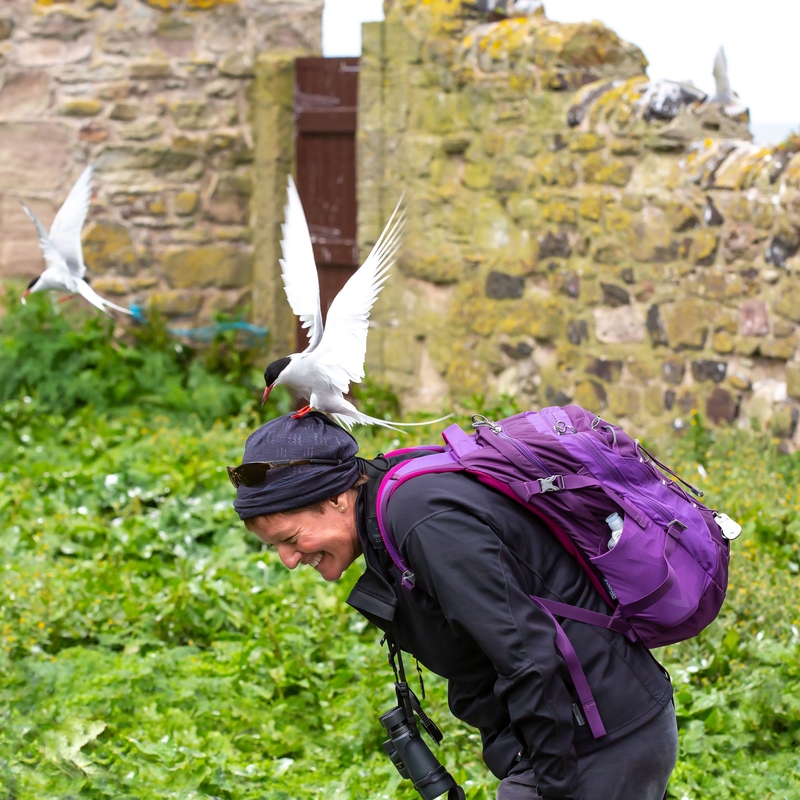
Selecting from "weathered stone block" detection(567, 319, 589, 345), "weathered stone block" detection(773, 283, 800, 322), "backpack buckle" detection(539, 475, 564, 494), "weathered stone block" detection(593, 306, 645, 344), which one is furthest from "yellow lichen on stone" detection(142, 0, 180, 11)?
"backpack buckle" detection(539, 475, 564, 494)

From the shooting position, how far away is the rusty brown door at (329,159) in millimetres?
6805

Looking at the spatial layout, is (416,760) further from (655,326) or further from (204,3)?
(204,3)

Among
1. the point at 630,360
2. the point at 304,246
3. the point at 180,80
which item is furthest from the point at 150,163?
the point at 304,246

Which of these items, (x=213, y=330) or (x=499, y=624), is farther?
(x=213, y=330)

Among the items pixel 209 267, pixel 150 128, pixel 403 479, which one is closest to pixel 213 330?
pixel 209 267

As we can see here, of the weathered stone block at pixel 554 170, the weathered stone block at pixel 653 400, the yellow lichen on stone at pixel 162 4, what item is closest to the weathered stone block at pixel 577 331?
the weathered stone block at pixel 653 400

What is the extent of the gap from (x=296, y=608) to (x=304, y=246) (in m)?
1.90

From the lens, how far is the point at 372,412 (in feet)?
21.0

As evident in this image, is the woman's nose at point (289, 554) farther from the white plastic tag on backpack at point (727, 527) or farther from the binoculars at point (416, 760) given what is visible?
the white plastic tag on backpack at point (727, 527)

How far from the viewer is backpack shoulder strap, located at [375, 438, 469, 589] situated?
1.87 m

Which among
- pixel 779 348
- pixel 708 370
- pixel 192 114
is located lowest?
pixel 708 370

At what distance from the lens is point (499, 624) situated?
5.68 feet

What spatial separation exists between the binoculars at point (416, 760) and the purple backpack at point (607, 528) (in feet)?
1.18

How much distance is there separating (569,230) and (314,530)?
3.89 metres
